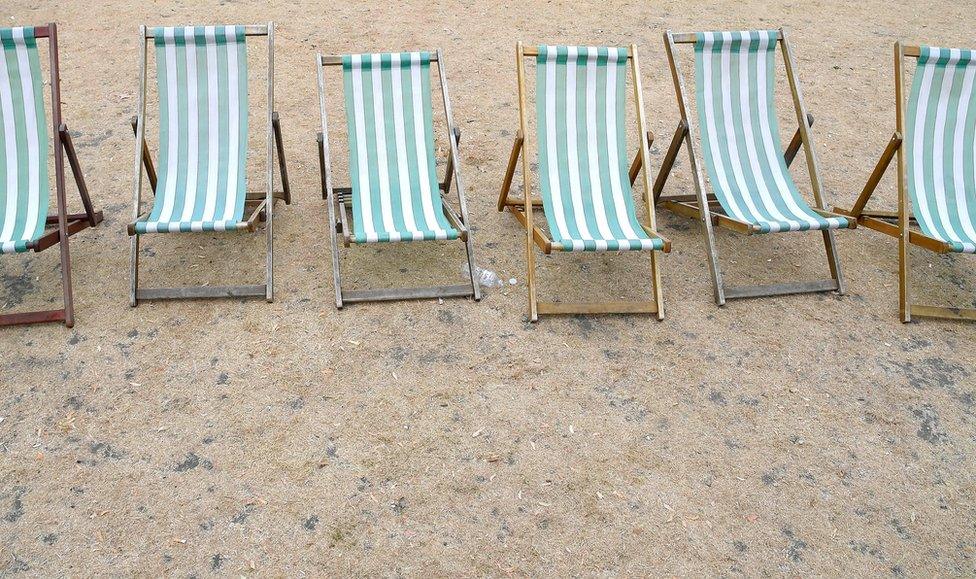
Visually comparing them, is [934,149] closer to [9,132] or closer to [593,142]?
[593,142]

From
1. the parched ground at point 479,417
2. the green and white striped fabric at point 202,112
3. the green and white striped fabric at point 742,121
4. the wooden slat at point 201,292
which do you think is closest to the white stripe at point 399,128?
the parched ground at point 479,417

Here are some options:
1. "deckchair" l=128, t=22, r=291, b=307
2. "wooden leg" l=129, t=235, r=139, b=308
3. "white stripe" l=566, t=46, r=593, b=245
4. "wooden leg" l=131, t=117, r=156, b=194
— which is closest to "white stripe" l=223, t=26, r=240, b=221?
"deckchair" l=128, t=22, r=291, b=307

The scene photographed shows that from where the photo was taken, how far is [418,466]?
2967 millimetres

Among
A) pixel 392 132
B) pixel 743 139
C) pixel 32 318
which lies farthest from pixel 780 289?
pixel 32 318

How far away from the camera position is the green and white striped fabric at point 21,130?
3.73 metres

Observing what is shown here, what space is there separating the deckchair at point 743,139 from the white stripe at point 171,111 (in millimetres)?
2482

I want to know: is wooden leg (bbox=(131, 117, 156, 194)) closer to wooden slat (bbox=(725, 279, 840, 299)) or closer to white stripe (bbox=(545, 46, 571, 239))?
white stripe (bbox=(545, 46, 571, 239))

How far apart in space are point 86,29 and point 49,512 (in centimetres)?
508

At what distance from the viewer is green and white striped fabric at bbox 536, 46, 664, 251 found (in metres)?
3.97

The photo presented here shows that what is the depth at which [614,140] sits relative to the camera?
162 inches

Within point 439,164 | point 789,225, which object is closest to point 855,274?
point 789,225

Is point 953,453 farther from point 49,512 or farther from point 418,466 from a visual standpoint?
point 49,512

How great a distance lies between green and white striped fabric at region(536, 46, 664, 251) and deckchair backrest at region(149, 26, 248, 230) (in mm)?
1502

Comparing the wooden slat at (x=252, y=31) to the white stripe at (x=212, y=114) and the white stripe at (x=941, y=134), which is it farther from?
the white stripe at (x=941, y=134)
